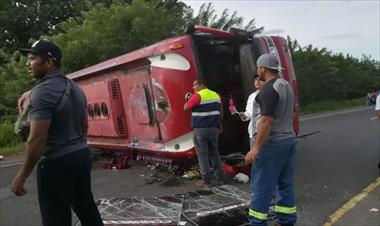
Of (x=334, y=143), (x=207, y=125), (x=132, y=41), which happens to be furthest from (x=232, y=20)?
(x=207, y=125)

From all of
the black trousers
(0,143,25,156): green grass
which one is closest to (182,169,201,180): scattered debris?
the black trousers

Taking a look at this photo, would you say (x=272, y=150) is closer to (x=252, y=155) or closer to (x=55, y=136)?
(x=252, y=155)

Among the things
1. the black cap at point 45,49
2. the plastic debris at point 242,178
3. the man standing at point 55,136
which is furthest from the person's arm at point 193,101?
the black cap at point 45,49

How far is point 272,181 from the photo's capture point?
471 centimetres

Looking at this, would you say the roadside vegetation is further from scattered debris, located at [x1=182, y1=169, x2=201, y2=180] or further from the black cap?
the black cap

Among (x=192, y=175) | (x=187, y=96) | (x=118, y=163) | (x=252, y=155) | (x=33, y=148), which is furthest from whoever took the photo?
(x=118, y=163)

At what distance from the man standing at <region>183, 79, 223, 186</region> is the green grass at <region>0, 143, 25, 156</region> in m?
7.76

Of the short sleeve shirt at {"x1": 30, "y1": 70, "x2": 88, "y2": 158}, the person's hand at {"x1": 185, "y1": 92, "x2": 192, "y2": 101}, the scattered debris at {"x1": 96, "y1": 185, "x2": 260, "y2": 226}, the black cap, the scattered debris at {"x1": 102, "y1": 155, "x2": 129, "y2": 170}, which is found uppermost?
the black cap

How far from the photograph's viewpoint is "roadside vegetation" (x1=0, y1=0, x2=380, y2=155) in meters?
17.0

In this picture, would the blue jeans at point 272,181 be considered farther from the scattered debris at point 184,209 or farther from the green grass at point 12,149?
the green grass at point 12,149

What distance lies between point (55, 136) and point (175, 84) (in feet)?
12.3

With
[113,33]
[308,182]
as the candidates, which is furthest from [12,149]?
[308,182]

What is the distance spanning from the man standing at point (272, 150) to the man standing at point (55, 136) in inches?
64.7

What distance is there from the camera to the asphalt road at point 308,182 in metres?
6.23
